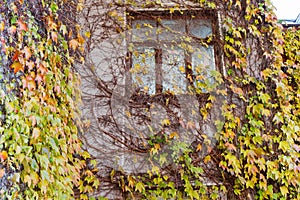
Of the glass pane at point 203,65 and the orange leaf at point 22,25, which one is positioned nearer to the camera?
the orange leaf at point 22,25

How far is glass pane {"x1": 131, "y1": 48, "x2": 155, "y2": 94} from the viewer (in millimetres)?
3897

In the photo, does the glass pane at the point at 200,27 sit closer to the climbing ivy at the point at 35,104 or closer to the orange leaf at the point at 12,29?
the climbing ivy at the point at 35,104

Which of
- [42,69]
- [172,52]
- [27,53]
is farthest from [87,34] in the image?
[27,53]

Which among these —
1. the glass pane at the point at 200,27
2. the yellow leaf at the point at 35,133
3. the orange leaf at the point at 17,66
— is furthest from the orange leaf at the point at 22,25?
the glass pane at the point at 200,27

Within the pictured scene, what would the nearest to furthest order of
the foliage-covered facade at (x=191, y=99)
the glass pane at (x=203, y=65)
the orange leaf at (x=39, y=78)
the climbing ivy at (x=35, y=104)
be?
the climbing ivy at (x=35, y=104) < the orange leaf at (x=39, y=78) < the foliage-covered facade at (x=191, y=99) < the glass pane at (x=203, y=65)

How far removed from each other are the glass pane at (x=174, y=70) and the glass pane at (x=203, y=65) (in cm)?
18

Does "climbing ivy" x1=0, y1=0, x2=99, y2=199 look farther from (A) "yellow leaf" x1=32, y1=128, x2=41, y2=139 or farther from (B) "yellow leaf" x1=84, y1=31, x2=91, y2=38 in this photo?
(B) "yellow leaf" x1=84, y1=31, x2=91, y2=38

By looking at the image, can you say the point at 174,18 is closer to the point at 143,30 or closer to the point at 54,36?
the point at 143,30

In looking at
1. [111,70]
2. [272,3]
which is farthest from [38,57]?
[272,3]

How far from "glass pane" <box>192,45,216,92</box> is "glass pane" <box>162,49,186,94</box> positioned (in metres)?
0.18

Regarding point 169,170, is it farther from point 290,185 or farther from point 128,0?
point 128,0

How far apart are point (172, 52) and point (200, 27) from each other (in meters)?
0.62

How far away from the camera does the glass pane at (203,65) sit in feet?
12.6

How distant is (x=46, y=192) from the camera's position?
7.23 feet
